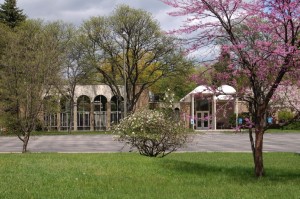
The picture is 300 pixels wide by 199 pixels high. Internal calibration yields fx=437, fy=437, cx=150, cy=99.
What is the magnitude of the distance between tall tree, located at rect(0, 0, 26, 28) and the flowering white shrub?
150 ft

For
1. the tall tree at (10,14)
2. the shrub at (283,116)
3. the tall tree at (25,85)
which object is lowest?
the shrub at (283,116)

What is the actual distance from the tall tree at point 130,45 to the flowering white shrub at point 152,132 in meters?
30.8

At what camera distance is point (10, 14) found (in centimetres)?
5800

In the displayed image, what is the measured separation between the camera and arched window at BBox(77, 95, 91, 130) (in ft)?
201

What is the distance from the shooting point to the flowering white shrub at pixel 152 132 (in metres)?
15.4

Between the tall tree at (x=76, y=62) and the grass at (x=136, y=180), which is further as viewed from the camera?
the tall tree at (x=76, y=62)

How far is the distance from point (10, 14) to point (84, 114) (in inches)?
659

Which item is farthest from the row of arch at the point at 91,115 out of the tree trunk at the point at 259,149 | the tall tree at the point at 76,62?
the tree trunk at the point at 259,149

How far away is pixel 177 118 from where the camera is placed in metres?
16.3

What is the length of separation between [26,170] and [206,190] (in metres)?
4.70

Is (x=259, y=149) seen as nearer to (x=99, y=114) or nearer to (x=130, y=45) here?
(x=130, y=45)

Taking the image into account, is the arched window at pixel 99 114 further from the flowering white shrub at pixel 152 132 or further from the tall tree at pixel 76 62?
the flowering white shrub at pixel 152 132

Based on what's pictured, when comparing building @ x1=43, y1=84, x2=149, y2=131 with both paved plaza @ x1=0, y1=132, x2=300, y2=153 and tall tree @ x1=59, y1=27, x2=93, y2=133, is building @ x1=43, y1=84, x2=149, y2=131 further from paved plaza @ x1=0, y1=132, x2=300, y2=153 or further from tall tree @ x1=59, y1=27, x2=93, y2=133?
paved plaza @ x1=0, y1=132, x2=300, y2=153

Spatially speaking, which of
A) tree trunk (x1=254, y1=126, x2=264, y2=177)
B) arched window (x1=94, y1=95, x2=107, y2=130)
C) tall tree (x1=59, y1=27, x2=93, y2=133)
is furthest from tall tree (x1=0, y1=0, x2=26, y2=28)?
tree trunk (x1=254, y1=126, x2=264, y2=177)
